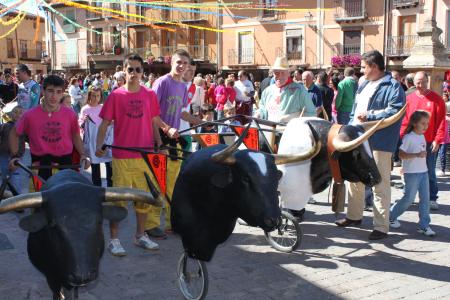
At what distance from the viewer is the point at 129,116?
202 inches

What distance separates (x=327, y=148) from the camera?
4973 millimetres

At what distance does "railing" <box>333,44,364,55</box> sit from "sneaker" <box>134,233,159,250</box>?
88.5ft

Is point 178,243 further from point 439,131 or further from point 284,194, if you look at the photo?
point 439,131

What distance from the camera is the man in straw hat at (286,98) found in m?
6.07

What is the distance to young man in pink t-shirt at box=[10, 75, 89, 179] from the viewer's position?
463 cm

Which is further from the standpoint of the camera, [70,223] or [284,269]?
[284,269]

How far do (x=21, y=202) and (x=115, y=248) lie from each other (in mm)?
2419

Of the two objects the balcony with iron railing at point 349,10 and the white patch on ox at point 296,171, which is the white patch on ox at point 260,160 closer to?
the white patch on ox at point 296,171

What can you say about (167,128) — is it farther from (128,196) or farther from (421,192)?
(421,192)

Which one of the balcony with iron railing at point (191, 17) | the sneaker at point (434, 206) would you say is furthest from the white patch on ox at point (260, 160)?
the balcony with iron railing at point (191, 17)

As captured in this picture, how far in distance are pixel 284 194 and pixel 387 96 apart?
1617 millimetres

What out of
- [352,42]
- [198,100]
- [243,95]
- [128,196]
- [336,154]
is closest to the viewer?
[128,196]

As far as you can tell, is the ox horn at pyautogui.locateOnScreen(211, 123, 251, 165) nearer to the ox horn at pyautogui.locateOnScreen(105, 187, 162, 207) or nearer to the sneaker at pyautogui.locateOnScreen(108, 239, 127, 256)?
the ox horn at pyautogui.locateOnScreen(105, 187, 162, 207)

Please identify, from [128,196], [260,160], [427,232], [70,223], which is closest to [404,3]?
[427,232]
